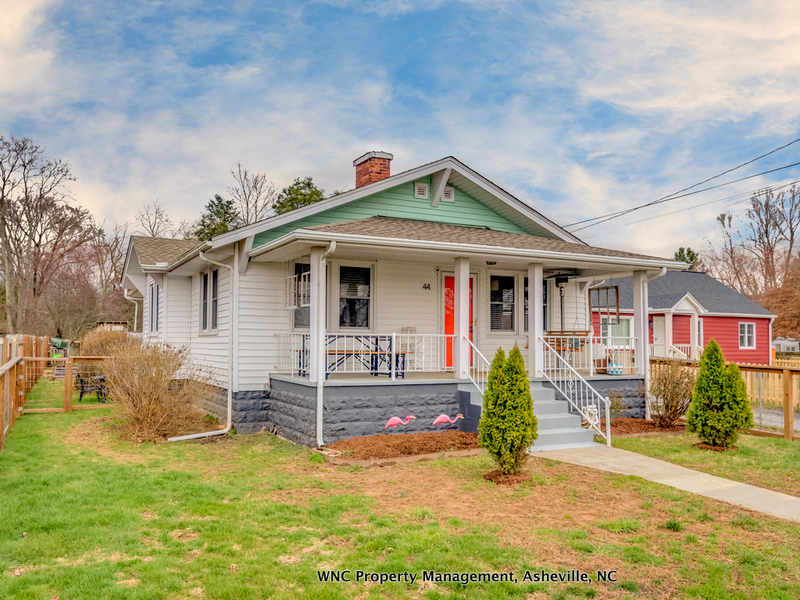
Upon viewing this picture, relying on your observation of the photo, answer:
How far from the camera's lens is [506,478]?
7000 millimetres

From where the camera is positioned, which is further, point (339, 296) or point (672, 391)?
Result: point (339, 296)

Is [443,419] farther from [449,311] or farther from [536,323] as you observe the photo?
[449,311]

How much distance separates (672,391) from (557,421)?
2792 mm

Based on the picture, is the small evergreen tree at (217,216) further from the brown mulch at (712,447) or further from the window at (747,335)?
the brown mulch at (712,447)

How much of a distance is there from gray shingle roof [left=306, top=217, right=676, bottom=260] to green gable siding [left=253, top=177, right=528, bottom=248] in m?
0.23

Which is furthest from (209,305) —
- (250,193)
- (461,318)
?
(250,193)

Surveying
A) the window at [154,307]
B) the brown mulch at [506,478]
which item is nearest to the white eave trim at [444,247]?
the brown mulch at [506,478]

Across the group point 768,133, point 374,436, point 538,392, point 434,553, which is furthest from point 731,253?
point 434,553

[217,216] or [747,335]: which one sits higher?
[217,216]

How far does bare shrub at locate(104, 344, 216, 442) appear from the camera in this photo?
32.5 feet

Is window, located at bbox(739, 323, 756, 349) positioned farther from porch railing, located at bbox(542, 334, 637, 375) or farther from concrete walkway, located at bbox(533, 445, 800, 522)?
concrete walkway, located at bbox(533, 445, 800, 522)

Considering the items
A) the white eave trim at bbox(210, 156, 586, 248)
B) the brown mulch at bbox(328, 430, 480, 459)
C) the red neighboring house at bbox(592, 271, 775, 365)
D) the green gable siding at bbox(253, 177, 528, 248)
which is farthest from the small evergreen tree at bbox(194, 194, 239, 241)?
the brown mulch at bbox(328, 430, 480, 459)

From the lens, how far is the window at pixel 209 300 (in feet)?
42.2

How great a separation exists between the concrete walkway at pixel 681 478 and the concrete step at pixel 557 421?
581 mm
